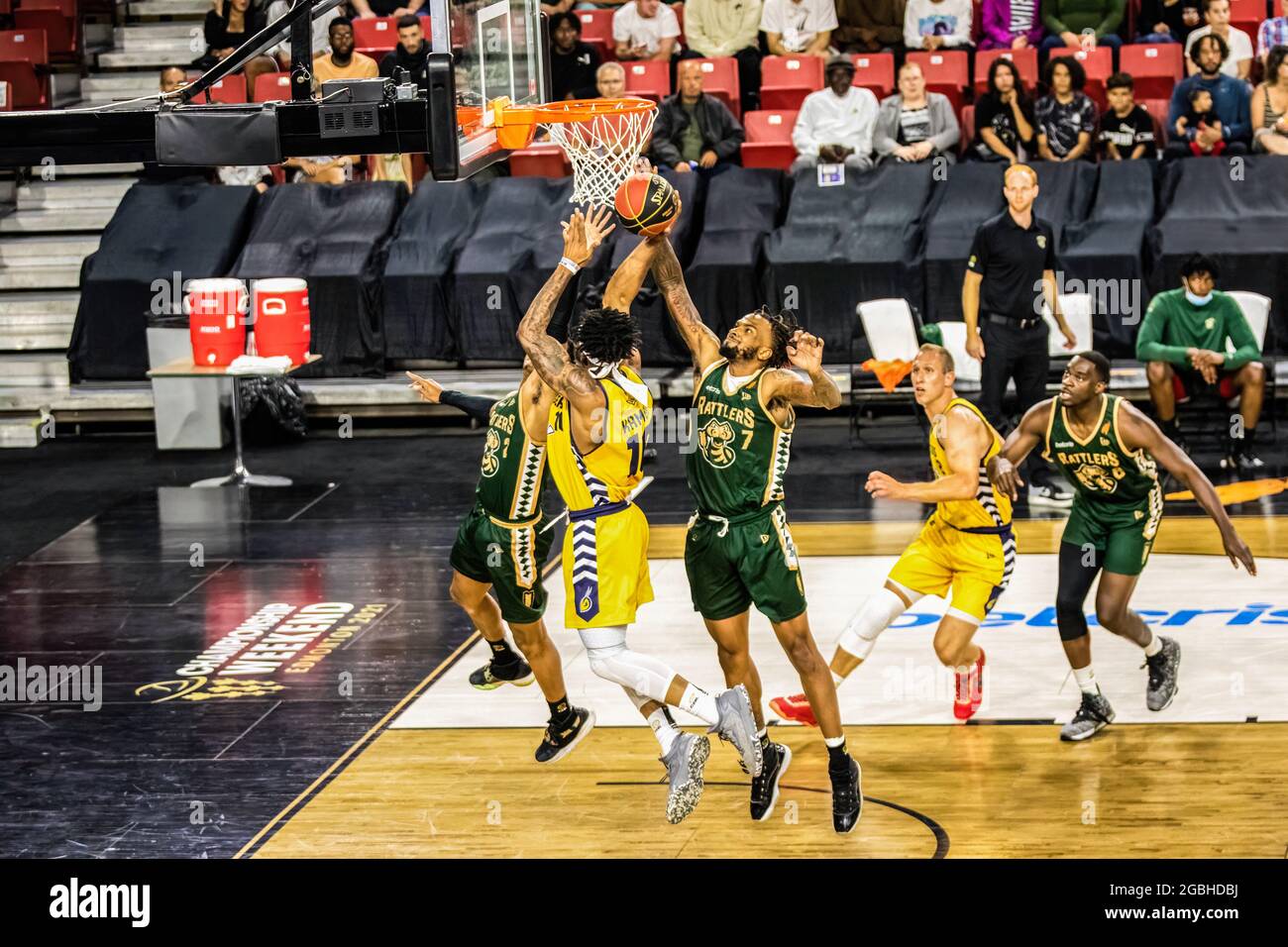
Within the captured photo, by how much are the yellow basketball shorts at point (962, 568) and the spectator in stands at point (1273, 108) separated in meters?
7.77

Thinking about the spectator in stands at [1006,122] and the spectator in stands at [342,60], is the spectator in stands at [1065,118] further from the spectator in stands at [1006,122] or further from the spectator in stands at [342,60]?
the spectator in stands at [342,60]

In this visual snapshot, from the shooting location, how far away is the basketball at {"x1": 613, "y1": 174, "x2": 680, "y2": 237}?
291 inches

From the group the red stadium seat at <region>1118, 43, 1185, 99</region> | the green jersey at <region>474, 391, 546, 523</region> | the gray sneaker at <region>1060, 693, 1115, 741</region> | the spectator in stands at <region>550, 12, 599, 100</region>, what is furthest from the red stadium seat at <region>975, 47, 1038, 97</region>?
the green jersey at <region>474, 391, 546, 523</region>

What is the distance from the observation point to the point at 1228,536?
7.19m

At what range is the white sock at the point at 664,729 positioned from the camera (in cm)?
677

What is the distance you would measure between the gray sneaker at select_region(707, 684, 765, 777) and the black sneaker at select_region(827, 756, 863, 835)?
288 mm

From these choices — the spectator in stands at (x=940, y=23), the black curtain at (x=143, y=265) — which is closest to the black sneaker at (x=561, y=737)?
the black curtain at (x=143, y=265)

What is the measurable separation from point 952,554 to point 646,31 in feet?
30.7

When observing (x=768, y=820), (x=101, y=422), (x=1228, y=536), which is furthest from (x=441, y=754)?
(x=101, y=422)

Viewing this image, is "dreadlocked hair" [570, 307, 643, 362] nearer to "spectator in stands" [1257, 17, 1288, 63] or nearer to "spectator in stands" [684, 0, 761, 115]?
"spectator in stands" [684, 0, 761, 115]

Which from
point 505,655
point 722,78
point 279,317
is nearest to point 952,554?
point 505,655

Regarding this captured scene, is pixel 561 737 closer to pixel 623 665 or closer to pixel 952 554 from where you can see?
pixel 623 665

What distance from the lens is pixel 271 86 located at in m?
15.7
